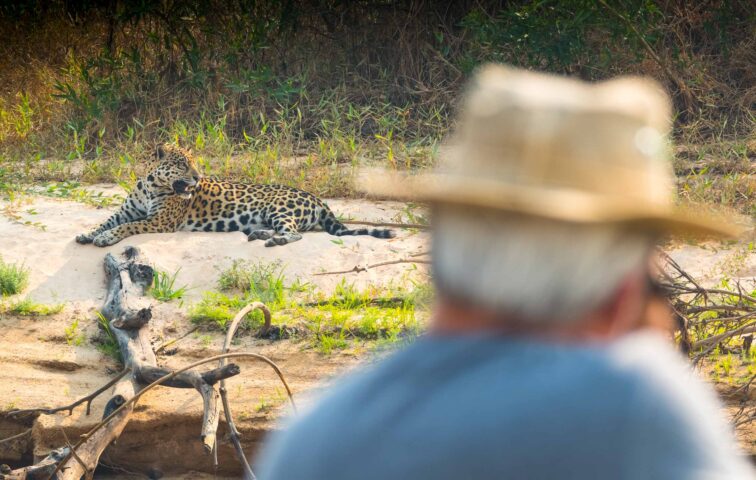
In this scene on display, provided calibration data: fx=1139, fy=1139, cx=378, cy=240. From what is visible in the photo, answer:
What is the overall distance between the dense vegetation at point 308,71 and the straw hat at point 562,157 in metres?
7.50

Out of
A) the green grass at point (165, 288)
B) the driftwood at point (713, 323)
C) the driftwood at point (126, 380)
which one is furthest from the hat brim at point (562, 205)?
the green grass at point (165, 288)

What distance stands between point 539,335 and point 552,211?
0.46 ft

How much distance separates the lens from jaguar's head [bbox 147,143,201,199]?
8305mm

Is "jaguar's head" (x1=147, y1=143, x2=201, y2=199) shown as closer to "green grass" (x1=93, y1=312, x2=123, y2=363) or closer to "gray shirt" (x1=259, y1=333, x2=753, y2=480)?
"green grass" (x1=93, y1=312, x2=123, y2=363)

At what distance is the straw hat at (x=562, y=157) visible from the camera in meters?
1.23

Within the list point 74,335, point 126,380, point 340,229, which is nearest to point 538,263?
point 126,380

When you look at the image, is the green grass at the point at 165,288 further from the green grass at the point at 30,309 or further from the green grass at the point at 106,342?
the green grass at the point at 30,309

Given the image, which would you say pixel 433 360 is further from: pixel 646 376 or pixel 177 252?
pixel 177 252

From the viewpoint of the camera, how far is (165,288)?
263 inches

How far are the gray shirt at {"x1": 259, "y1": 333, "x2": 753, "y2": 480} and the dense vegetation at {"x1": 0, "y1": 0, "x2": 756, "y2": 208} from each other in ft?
24.8

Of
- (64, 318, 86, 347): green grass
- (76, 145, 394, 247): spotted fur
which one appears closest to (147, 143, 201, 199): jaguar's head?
(76, 145, 394, 247): spotted fur

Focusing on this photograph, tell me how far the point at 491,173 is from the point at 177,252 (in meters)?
6.37

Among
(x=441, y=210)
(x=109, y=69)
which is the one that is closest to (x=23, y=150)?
(x=109, y=69)

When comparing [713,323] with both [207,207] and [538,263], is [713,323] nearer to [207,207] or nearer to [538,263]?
[207,207]
